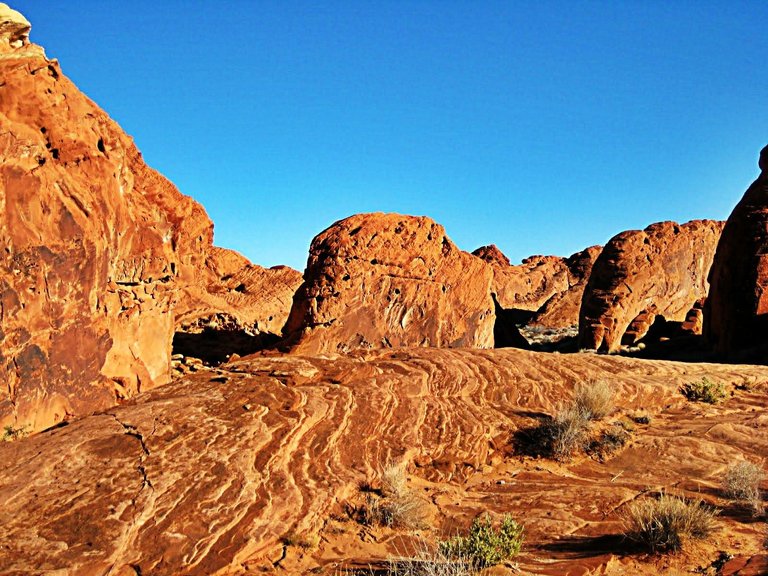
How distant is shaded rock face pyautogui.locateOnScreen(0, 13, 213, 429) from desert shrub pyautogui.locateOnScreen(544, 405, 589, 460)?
23.3 ft

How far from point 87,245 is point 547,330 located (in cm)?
4410

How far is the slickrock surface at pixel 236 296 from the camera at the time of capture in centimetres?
3127

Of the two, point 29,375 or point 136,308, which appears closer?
point 29,375

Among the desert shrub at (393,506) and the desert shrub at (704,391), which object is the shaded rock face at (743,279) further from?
the desert shrub at (393,506)

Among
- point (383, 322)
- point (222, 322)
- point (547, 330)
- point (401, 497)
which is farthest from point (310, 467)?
point (547, 330)

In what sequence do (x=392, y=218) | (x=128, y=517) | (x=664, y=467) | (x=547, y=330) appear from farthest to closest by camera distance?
(x=547, y=330) → (x=392, y=218) → (x=664, y=467) → (x=128, y=517)

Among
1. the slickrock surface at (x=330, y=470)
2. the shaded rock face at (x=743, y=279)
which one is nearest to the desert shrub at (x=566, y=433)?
the slickrock surface at (x=330, y=470)

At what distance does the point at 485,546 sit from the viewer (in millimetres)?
5137

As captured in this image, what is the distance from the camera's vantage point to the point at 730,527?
19.7 ft

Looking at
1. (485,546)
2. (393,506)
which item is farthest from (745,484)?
(393,506)

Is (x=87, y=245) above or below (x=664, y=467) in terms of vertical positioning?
above

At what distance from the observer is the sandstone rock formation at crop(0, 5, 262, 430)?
25.0 ft

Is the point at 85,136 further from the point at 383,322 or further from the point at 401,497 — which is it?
the point at 383,322

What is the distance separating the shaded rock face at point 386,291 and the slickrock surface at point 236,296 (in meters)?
11.3
